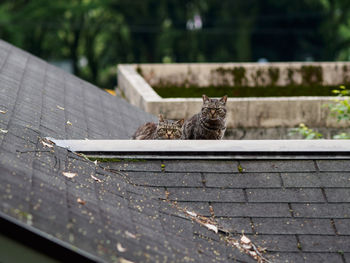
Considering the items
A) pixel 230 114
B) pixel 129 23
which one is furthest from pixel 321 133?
pixel 129 23

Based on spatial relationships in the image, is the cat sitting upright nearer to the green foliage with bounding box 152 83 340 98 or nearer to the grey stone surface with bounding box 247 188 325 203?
the grey stone surface with bounding box 247 188 325 203

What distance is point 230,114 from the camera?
11.5 m

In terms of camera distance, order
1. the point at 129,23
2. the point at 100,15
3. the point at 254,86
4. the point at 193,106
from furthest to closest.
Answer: the point at 100,15 < the point at 129,23 < the point at 254,86 < the point at 193,106

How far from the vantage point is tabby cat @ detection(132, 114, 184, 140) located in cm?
753

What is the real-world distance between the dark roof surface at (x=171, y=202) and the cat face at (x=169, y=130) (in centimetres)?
192

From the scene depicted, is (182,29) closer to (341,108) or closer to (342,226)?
(341,108)

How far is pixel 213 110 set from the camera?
7656 mm

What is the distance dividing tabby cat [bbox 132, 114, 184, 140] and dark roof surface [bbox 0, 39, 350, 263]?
1.92 m

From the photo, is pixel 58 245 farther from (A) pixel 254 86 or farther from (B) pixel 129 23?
(B) pixel 129 23

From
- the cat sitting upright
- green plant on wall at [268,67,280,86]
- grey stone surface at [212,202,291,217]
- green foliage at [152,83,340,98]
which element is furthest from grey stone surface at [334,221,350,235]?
green plant on wall at [268,67,280,86]

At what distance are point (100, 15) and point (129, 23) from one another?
5.18m

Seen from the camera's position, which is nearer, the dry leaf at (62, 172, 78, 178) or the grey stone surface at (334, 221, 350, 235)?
the dry leaf at (62, 172, 78, 178)

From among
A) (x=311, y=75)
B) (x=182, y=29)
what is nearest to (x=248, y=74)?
(x=311, y=75)

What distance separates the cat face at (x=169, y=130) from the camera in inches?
296
